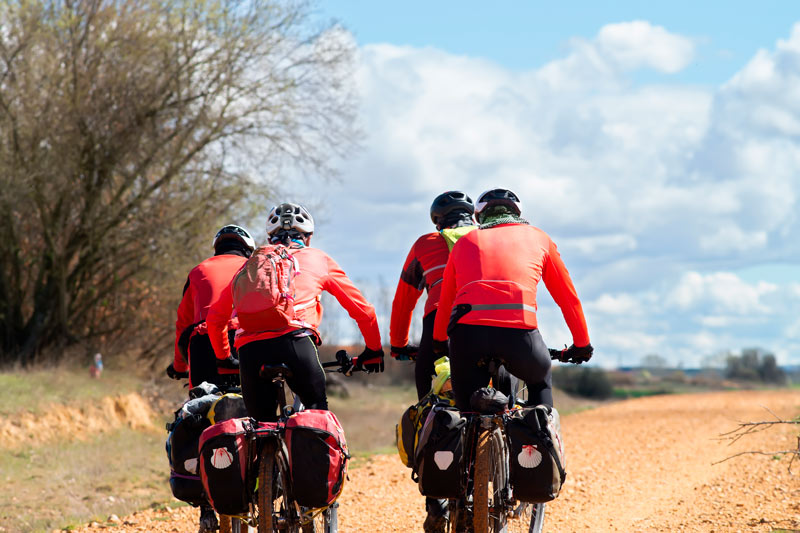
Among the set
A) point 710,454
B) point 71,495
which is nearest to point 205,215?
point 71,495

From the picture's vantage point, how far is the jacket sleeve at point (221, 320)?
6.53 metres

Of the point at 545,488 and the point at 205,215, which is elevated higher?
the point at 205,215

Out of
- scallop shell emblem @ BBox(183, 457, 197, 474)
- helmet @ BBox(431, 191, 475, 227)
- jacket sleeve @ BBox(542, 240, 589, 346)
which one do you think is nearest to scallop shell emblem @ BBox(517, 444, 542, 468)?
jacket sleeve @ BBox(542, 240, 589, 346)

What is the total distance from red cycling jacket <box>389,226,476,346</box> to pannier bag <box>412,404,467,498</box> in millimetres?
1409

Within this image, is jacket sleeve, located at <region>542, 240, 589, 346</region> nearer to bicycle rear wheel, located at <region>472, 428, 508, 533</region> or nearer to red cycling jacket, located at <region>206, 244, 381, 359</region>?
bicycle rear wheel, located at <region>472, 428, 508, 533</region>

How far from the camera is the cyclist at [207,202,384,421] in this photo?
5.87 m

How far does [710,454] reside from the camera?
14516 millimetres

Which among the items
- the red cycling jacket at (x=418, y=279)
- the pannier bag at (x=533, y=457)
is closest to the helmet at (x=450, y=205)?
the red cycling jacket at (x=418, y=279)

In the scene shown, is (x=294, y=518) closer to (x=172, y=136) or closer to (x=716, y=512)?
(x=716, y=512)

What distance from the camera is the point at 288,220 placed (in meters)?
6.54

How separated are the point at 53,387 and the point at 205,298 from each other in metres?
15.3

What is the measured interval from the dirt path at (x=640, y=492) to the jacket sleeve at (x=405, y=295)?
2159 millimetres

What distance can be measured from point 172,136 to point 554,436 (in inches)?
819

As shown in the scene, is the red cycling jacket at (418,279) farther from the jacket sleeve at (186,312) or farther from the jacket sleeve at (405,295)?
the jacket sleeve at (186,312)
